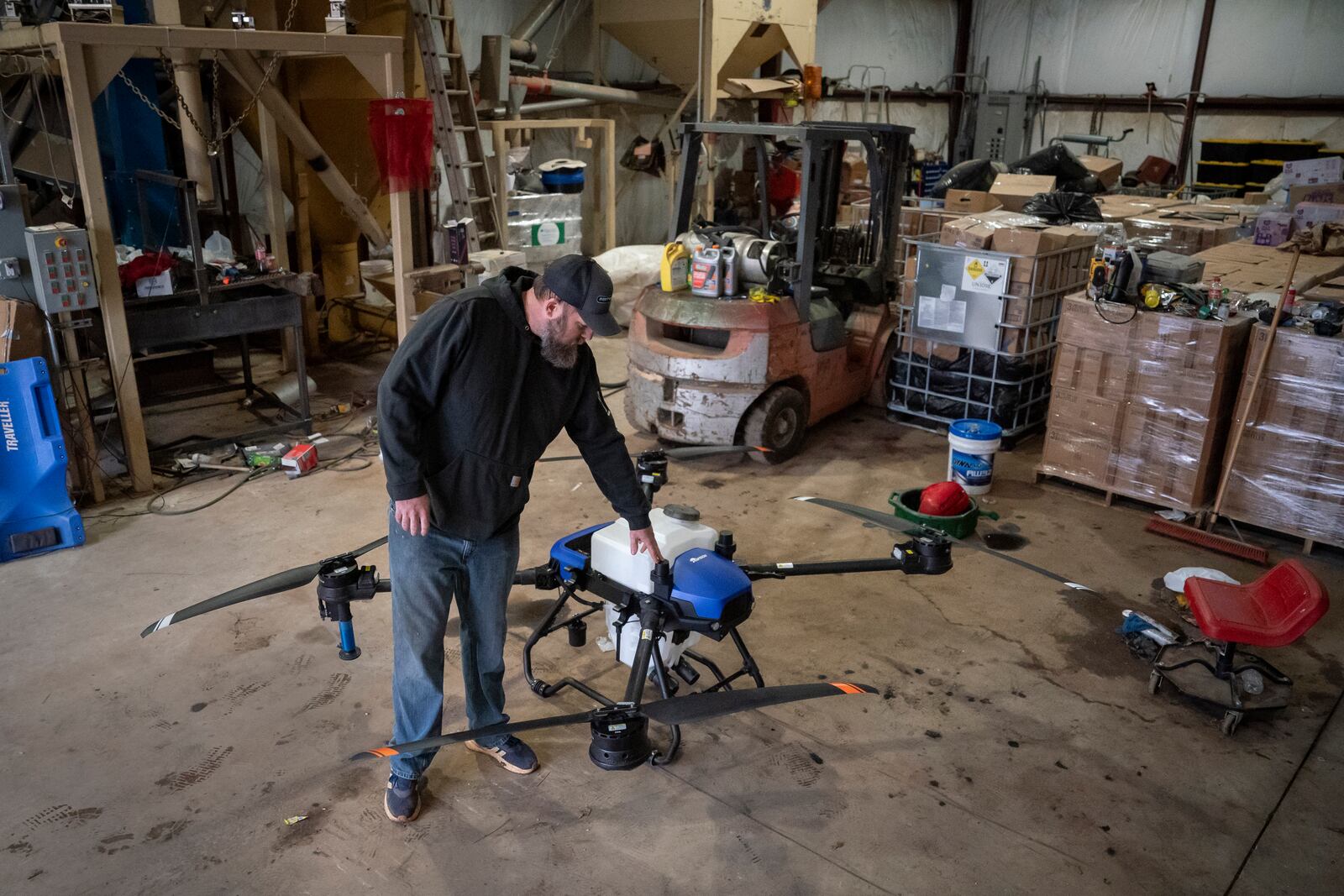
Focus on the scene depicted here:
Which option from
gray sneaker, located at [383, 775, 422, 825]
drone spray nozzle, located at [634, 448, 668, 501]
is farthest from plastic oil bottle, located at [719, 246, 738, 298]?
gray sneaker, located at [383, 775, 422, 825]

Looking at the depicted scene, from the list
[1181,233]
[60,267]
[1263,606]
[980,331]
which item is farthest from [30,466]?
[1181,233]

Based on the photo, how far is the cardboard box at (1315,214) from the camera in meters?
7.70

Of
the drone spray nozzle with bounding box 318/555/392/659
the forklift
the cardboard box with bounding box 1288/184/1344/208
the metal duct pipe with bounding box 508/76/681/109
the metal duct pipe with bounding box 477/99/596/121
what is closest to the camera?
the drone spray nozzle with bounding box 318/555/392/659

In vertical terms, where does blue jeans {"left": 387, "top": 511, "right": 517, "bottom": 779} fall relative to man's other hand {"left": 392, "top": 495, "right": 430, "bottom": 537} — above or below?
below

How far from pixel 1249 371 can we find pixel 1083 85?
12.1 metres

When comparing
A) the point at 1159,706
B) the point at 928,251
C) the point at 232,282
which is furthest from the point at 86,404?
the point at 1159,706

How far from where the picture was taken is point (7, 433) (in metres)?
5.17

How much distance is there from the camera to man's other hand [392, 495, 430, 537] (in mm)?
2949

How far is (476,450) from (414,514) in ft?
0.88

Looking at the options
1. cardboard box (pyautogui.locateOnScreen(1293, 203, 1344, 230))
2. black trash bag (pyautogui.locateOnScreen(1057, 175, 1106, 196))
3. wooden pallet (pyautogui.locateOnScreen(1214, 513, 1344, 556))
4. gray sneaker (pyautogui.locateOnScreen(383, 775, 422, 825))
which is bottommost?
gray sneaker (pyautogui.locateOnScreen(383, 775, 422, 825))

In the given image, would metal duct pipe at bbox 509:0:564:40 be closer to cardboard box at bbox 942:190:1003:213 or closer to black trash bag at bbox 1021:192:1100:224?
cardboard box at bbox 942:190:1003:213

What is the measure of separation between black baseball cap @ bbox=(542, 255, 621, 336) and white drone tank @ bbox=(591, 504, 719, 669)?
91 centimetres

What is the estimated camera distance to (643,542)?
11.2 feet

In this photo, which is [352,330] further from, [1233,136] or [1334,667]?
[1233,136]
